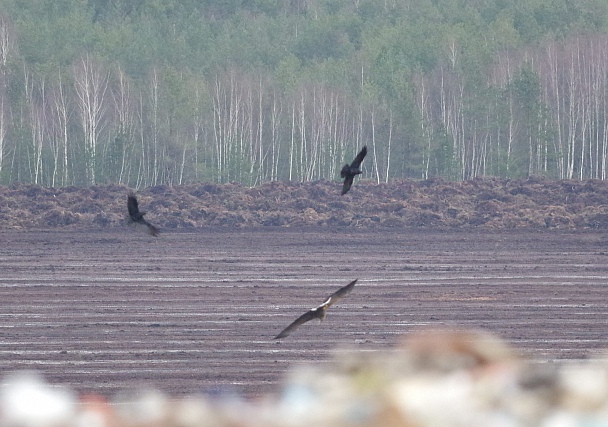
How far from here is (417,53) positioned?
50812mm

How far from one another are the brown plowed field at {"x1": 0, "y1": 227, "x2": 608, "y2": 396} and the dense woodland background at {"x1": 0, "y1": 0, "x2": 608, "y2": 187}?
16011 millimetres

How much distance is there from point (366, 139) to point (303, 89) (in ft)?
11.6

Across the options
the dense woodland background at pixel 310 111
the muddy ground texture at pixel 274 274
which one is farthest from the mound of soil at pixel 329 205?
the dense woodland background at pixel 310 111

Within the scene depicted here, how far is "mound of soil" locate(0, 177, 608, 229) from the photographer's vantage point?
28797mm

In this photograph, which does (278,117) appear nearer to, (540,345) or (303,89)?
(303,89)

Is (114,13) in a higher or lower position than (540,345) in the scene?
higher

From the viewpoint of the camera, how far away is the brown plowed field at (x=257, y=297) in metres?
13.6

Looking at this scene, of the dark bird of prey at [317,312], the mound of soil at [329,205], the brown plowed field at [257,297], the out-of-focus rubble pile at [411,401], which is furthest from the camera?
the mound of soil at [329,205]

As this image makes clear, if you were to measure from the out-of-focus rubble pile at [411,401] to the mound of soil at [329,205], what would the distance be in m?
24.6

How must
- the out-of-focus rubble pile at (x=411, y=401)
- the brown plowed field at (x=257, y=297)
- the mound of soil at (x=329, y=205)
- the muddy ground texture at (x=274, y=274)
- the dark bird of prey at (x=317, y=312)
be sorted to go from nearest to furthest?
1. the out-of-focus rubble pile at (x=411, y=401)
2. the dark bird of prey at (x=317, y=312)
3. the brown plowed field at (x=257, y=297)
4. the muddy ground texture at (x=274, y=274)
5. the mound of soil at (x=329, y=205)

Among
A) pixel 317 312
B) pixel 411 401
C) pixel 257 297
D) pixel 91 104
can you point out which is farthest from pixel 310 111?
pixel 411 401

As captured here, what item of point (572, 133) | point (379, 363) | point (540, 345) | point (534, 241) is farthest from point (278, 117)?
point (379, 363)

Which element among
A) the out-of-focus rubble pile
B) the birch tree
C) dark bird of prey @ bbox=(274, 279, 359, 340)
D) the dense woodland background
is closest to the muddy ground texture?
dark bird of prey @ bbox=(274, 279, 359, 340)

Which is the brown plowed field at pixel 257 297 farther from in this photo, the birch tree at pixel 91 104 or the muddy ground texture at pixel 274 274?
the birch tree at pixel 91 104
